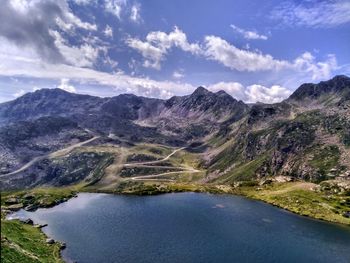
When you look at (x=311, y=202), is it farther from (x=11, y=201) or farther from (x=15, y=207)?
(x=11, y=201)

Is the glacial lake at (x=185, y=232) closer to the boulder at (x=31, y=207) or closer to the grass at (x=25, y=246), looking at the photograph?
the boulder at (x=31, y=207)

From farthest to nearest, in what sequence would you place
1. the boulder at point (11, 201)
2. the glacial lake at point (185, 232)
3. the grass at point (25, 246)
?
the boulder at point (11, 201), the glacial lake at point (185, 232), the grass at point (25, 246)

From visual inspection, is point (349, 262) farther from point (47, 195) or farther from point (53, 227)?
point (47, 195)

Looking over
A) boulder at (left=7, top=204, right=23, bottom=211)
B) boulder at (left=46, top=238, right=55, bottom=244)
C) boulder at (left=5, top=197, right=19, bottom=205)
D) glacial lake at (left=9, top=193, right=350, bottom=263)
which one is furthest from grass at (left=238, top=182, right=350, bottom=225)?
boulder at (left=5, top=197, right=19, bottom=205)

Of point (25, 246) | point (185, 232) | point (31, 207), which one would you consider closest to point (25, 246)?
point (25, 246)

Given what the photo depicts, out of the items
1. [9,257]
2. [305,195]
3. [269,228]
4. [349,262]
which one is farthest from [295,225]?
[9,257]

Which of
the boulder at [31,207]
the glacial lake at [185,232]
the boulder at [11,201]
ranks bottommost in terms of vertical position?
the glacial lake at [185,232]

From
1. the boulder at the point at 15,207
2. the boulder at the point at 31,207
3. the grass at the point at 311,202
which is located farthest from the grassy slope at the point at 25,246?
the grass at the point at 311,202

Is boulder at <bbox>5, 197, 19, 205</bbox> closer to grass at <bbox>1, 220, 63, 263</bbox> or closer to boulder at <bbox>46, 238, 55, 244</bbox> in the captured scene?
grass at <bbox>1, 220, 63, 263</bbox>
